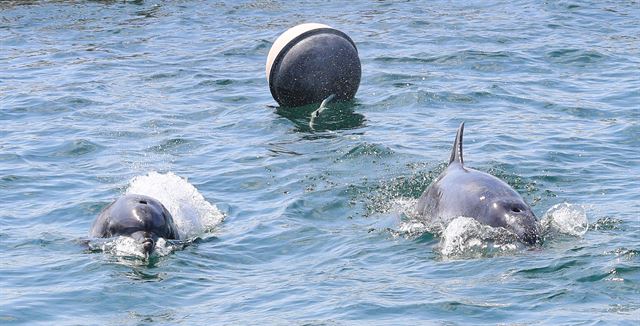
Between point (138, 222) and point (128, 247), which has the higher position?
point (138, 222)

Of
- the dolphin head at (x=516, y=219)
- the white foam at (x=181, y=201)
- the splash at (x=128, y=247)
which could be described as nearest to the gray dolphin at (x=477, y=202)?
the dolphin head at (x=516, y=219)

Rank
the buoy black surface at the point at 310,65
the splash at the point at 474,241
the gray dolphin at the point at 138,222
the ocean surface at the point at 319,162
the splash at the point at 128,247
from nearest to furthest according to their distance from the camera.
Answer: the ocean surface at the point at 319,162, the splash at the point at 474,241, the splash at the point at 128,247, the gray dolphin at the point at 138,222, the buoy black surface at the point at 310,65

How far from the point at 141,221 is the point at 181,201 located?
1530mm

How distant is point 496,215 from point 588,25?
1284 cm

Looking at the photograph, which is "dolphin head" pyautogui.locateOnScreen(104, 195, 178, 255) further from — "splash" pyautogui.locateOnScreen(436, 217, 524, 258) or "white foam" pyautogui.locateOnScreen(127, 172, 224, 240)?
"splash" pyautogui.locateOnScreen(436, 217, 524, 258)

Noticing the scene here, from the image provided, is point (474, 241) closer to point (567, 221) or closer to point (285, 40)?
point (567, 221)

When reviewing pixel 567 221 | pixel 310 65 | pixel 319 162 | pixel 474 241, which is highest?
pixel 310 65

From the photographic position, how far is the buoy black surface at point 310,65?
15.6 m

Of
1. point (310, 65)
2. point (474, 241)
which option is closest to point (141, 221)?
point (474, 241)

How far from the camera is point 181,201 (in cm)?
1191

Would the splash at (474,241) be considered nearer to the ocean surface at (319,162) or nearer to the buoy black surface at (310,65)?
the ocean surface at (319,162)

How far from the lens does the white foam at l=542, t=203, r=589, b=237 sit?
34.0ft

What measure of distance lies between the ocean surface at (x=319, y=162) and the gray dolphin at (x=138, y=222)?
0.49 ft

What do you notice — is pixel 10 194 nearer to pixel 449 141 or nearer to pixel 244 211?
pixel 244 211
